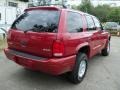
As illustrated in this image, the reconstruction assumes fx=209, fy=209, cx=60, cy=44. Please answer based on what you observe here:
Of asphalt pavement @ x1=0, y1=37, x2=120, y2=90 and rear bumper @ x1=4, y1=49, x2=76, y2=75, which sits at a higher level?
rear bumper @ x1=4, y1=49, x2=76, y2=75

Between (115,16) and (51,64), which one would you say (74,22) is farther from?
(115,16)

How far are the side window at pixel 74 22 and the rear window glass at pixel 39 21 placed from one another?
0.36 metres

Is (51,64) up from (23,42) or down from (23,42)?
down

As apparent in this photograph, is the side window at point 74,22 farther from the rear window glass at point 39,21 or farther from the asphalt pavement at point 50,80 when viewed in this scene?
the asphalt pavement at point 50,80

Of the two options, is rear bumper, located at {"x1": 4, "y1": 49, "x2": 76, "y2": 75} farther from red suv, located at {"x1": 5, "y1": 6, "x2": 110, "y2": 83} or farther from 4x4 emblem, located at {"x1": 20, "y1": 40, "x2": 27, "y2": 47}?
4x4 emblem, located at {"x1": 20, "y1": 40, "x2": 27, "y2": 47}

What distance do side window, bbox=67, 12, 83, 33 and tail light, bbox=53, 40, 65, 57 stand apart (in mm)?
503

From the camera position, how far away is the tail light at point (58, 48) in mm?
4449

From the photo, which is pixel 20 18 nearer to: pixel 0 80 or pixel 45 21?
pixel 45 21

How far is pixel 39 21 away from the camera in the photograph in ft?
15.9

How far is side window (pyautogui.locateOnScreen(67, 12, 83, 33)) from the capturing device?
4875mm

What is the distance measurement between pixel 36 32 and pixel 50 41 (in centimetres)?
43

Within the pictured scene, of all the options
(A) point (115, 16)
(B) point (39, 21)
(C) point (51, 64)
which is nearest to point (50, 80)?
(C) point (51, 64)

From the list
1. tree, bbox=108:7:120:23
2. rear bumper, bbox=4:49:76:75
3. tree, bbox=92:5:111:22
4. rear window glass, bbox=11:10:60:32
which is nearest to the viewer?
rear bumper, bbox=4:49:76:75

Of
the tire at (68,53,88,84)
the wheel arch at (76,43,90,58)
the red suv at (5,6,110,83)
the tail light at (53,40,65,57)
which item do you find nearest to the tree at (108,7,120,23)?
the wheel arch at (76,43,90,58)
